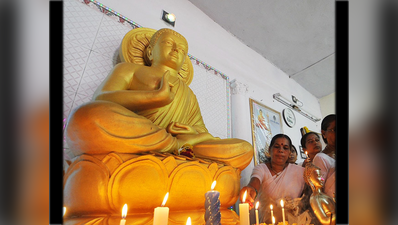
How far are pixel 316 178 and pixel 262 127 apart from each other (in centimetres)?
233

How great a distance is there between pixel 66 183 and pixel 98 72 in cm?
110

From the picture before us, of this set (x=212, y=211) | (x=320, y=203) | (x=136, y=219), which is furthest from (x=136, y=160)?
(x=320, y=203)

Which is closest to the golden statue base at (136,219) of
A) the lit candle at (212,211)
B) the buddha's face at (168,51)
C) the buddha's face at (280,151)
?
the lit candle at (212,211)

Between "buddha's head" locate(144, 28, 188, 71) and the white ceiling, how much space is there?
118cm

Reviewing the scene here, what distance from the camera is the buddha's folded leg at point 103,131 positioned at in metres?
1.09

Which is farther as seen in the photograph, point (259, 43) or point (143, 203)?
point (259, 43)

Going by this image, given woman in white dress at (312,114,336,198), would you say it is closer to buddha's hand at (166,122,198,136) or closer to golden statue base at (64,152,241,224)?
golden statue base at (64,152,241,224)

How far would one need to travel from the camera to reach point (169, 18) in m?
2.56

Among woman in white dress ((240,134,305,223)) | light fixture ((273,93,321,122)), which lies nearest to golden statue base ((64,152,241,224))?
woman in white dress ((240,134,305,223))

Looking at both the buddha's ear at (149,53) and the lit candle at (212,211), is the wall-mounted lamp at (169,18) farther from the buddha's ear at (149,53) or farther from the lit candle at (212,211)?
the lit candle at (212,211)

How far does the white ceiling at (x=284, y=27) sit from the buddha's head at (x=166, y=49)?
46.3 inches
